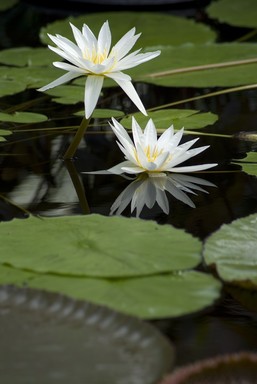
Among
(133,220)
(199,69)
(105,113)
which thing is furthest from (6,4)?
(133,220)

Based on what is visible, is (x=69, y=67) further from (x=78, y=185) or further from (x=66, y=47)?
(x=78, y=185)

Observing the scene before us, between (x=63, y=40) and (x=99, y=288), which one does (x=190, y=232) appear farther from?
(x=63, y=40)

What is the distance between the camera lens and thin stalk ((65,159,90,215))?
133cm

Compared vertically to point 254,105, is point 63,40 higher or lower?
higher

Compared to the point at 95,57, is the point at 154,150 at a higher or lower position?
lower

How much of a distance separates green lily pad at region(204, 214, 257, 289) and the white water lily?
0.78 ft

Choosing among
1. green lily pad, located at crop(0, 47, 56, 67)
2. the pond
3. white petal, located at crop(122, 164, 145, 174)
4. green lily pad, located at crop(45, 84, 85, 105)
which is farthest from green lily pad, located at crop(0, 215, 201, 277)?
green lily pad, located at crop(0, 47, 56, 67)

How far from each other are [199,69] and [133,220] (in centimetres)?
107

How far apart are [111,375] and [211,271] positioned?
1.07 ft

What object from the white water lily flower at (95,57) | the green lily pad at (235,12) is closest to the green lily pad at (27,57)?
the green lily pad at (235,12)

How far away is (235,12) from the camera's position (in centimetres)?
312

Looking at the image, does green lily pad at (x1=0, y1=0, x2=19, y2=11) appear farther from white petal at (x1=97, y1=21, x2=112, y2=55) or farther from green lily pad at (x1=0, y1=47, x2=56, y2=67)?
white petal at (x1=97, y1=21, x2=112, y2=55)

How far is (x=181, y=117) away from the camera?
1.77 metres

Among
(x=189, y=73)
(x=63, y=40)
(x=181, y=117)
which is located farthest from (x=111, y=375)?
(x=189, y=73)
